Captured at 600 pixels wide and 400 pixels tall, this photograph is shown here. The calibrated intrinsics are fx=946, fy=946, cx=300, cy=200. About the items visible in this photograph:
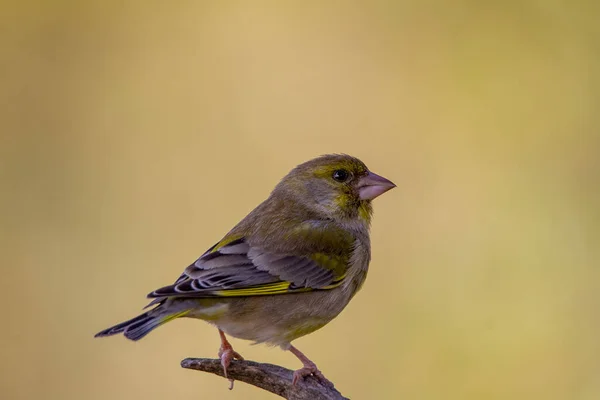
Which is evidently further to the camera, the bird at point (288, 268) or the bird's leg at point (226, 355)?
the bird's leg at point (226, 355)

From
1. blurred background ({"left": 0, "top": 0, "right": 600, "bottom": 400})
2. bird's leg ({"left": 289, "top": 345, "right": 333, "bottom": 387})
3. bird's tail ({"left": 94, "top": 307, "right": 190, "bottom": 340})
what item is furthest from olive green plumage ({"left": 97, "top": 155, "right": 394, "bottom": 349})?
blurred background ({"left": 0, "top": 0, "right": 600, "bottom": 400})

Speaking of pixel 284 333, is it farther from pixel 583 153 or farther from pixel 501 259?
pixel 583 153

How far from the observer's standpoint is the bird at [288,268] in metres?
4.82

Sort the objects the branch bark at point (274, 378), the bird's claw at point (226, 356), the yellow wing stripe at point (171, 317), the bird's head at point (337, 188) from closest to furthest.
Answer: the yellow wing stripe at point (171, 317), the branch bark at point (274, 378), the bird's claw at point (226, 356), the bird's head at point (337, 188)

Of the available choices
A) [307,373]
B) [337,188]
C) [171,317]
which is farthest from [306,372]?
[337,188]

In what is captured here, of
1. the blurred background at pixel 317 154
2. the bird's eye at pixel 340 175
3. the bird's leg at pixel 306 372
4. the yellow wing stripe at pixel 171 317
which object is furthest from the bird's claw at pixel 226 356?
the blurred background at pixel 317 154

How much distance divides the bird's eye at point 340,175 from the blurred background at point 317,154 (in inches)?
85.3

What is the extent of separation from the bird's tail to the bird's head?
1327 mm

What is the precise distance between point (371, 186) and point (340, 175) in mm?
202

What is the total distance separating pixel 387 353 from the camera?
7.63 metres

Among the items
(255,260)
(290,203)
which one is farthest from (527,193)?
(255,260)

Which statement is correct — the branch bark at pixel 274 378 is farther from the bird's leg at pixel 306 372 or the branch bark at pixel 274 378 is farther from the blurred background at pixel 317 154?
the blurred background at pixel 317 154

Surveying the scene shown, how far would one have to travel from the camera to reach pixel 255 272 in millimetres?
5051

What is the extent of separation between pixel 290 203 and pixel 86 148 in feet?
13.0
